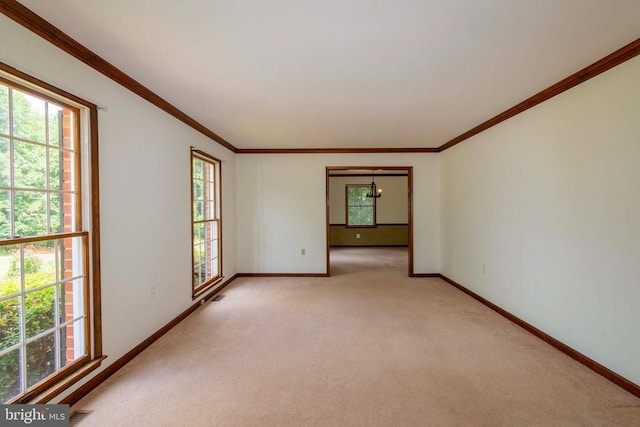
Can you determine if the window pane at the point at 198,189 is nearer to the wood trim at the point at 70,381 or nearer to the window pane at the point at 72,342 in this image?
the window pane at the point at 72,342

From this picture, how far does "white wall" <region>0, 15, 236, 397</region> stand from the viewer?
1.87 metres

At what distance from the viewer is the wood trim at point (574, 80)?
78.5 inches

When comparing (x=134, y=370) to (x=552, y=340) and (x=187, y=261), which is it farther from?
(x=552, y=340)

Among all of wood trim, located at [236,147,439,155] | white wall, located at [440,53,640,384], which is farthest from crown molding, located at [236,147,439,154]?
white wall, located at [440,53,640,384]

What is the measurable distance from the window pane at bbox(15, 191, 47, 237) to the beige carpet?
1.17 metres

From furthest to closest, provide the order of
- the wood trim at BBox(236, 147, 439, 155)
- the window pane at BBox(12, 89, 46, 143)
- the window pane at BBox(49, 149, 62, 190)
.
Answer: the wood trim at BBox(236, 147, 439, 155), the window pane at BBox(49, 149, 62, 190), the window pane at BBox(12, 89, 46, 143)

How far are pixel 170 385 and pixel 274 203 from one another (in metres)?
3.64

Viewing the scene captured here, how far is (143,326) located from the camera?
2.68 m

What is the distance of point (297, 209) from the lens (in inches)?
215

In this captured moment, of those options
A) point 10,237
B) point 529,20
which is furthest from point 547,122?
point 10,237

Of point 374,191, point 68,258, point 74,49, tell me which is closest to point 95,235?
point 68,258

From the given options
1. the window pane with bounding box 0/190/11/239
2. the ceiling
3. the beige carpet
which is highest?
the ceiling

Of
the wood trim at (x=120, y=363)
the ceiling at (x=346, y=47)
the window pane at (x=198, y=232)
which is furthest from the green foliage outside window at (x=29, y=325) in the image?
the window pane at (x=198, y=232)

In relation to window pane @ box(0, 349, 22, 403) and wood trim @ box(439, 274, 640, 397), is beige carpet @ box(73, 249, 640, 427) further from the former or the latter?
window pane @ box(0, 349, 22, 403)
